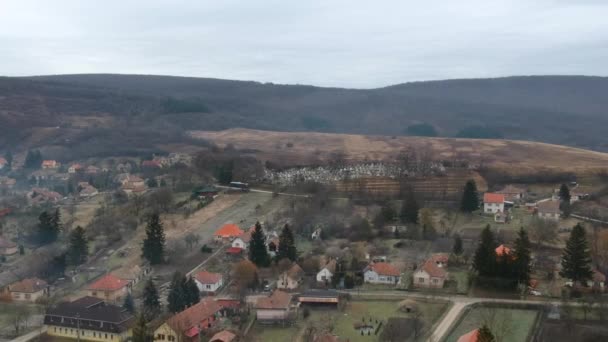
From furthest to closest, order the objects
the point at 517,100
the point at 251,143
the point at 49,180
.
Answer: the point at 517,100
the point at 251,143
the point at 49,180

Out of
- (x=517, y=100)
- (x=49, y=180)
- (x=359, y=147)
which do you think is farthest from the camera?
(x=517, y=100)

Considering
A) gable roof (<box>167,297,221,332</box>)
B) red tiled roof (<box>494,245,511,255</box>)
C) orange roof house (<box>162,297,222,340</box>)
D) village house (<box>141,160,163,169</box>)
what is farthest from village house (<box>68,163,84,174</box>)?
red tiled roof (<box>494,245,511,255</box>)

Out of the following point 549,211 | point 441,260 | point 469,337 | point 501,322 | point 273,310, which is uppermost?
point 549,211

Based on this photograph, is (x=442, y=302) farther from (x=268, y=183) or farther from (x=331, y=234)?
(x=268, y=183)

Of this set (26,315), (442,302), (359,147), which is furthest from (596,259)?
(359,147)

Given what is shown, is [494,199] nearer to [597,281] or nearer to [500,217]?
[500,217]

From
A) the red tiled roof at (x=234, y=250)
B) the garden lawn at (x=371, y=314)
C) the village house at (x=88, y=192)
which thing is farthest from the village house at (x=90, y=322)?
the village house at (x=88, y=192)

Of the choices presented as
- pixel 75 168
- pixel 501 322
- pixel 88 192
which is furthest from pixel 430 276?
pixel 75 168
